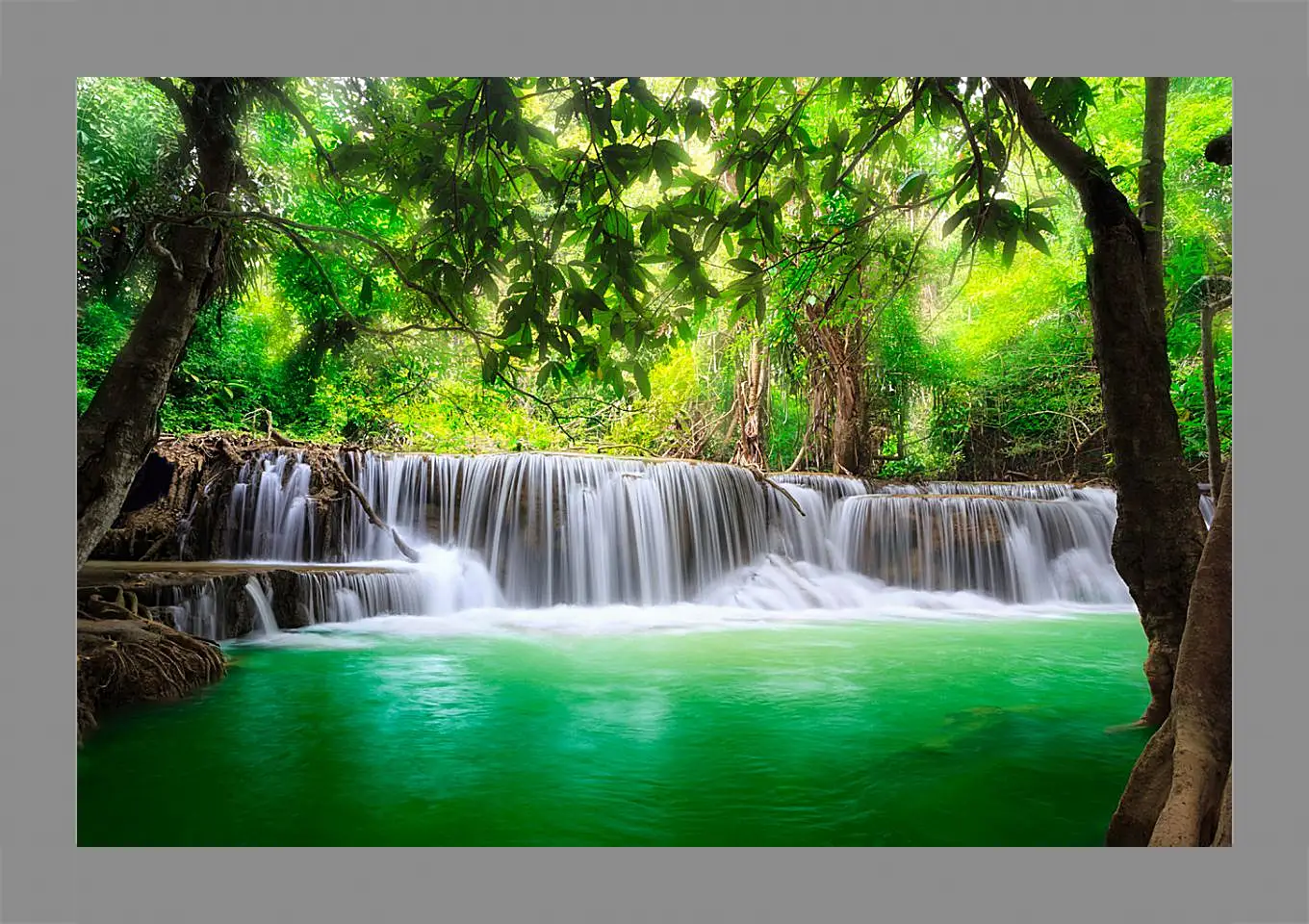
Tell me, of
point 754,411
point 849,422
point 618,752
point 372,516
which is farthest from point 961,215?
point 372,516

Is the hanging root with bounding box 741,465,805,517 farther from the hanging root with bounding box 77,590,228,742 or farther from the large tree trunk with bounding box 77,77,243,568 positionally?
the large tree trunk with bounding box 77,77,243,568

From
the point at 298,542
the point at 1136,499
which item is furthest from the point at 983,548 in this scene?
the point at 298,542

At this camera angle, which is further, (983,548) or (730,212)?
(983,548)

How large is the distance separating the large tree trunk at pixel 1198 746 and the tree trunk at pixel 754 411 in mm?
2802

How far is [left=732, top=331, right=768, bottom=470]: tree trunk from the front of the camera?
4969 millimetres

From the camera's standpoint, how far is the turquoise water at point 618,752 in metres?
1.89

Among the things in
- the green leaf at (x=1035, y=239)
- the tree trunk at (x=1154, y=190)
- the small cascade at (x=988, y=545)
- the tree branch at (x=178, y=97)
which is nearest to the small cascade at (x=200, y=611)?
the tree branch at (x=178, y=97)

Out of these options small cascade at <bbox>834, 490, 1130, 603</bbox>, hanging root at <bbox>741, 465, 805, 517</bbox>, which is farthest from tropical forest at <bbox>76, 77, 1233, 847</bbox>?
hanging root at <bbox>741, 465, 805, 517</bbox>

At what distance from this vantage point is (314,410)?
15.8 feet

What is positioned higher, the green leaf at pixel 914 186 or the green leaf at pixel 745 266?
the green leaf at pixel 914 186

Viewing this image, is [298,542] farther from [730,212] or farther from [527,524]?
[730,212]

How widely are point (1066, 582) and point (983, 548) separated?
619mm

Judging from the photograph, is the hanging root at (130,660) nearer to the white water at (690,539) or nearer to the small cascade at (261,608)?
the small cascade at (261,608)
